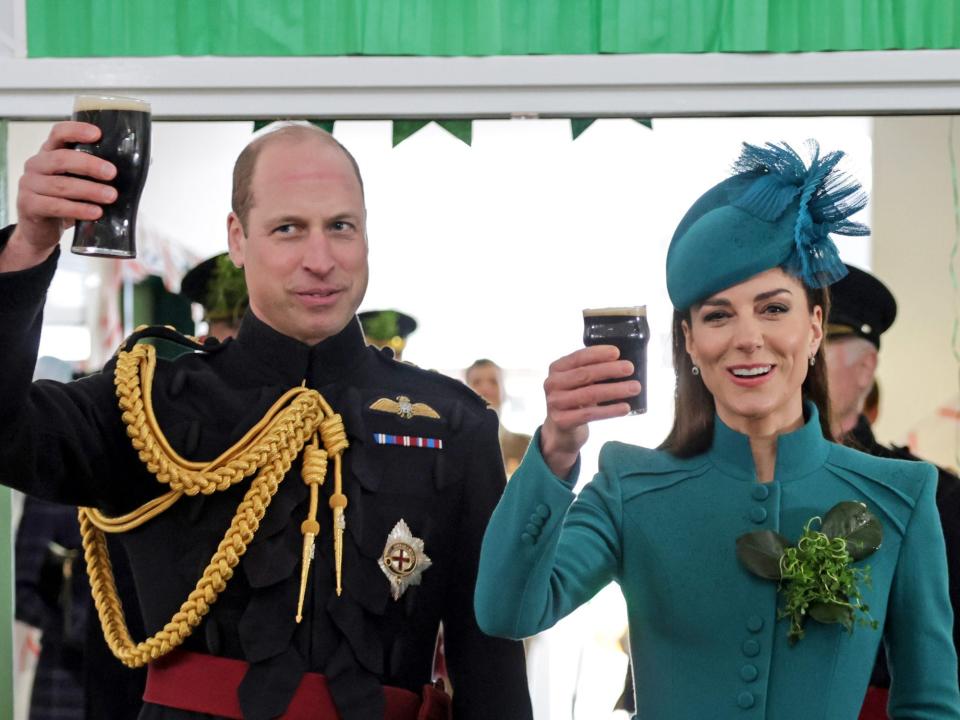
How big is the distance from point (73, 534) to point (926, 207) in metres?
1.78

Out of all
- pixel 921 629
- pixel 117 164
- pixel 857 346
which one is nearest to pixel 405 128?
pixel 117 164

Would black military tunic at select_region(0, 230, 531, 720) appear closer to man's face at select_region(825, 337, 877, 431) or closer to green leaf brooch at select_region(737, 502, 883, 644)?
green leaf brooch at select_region(737, 502, 883, 644)

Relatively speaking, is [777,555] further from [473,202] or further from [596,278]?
[473,202]

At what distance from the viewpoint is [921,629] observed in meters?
2.04

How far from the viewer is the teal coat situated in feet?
6.63

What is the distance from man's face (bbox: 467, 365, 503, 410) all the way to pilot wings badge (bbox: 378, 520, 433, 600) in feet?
1.26

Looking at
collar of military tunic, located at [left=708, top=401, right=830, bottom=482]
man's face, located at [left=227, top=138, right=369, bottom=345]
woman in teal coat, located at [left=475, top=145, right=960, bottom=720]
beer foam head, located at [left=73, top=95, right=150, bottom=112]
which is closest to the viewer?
beer foam head, located at [left=73, top=95, right=150, bottom=112]

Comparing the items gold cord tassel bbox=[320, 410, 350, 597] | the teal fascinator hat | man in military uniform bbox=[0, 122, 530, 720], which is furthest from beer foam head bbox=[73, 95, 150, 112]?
the teal fascinator hat

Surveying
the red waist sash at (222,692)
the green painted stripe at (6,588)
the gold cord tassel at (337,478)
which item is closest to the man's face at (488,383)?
the gold cord tassel at (337,478)

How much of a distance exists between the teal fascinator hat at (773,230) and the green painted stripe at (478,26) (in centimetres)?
55

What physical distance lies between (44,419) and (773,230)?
3.85 ft

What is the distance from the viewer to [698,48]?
2.67m

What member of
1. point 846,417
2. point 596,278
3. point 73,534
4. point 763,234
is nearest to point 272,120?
point 596,278

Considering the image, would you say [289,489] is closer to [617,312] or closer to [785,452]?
[617,312]
